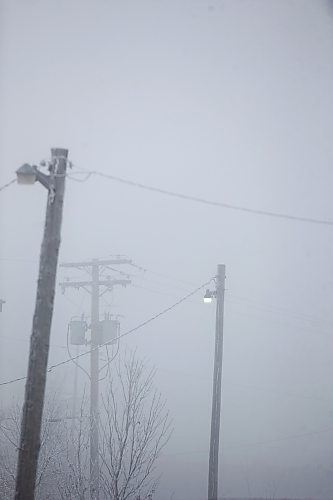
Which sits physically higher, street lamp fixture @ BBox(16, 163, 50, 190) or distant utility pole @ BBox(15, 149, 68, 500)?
street lamp fixture @ BBox(16, 163, 50, 190)

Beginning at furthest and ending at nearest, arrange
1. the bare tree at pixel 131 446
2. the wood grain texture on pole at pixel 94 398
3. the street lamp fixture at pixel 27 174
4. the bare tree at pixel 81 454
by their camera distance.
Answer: the wood grain texture on pole at pixel 94 398 → the bare tree at pixel 81 454 → the bare tree at pixel 131 446 → the street lamp fixture at pixel 27 174

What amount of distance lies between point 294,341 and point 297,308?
12239mm

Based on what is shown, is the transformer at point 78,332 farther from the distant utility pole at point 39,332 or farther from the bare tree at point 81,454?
the distant utility pole at point 39,332

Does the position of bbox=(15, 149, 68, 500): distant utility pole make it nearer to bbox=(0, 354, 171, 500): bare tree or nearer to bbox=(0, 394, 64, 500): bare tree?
bbox=(0, 354, 171, 500): bare tree

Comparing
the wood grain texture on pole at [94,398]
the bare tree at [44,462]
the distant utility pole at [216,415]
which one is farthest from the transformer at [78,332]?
the distant utility pole at [216,415]

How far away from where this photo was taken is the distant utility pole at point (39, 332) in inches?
215

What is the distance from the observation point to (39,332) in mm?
5680

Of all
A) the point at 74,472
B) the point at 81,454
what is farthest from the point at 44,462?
the point at 81,454

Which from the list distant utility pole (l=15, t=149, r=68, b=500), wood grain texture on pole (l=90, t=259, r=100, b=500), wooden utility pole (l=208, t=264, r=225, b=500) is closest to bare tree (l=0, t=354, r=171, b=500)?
wood grain texture on pole (l=90, t=259, r=100, b=500)

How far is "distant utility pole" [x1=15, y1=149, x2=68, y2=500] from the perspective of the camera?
5465mm

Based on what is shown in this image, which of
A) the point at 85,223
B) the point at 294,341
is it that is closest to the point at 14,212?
the point at 85,223

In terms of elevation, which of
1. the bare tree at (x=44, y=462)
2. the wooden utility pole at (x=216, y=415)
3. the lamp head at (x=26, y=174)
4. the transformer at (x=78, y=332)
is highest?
the lamp head at (x=26, y=174)

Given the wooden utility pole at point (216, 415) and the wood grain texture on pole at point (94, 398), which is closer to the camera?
the wooden utility pole at point (216, 415)

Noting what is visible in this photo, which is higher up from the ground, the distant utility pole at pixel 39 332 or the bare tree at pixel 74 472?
the distant utility pole at pixel 39 332
